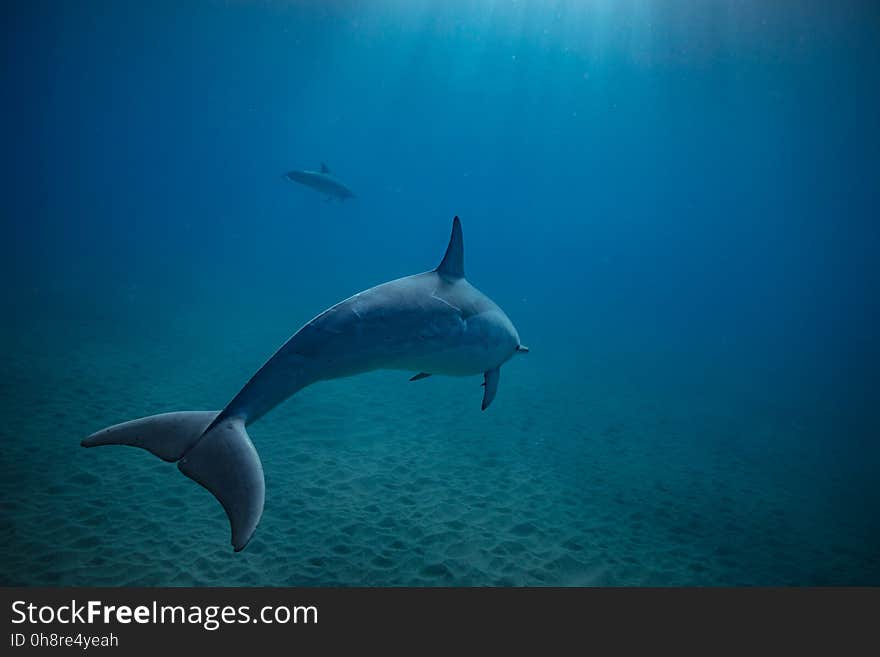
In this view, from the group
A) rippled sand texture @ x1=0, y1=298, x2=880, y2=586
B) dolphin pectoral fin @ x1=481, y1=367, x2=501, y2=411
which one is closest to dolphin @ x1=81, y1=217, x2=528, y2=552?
dolphin pectoral fin @ x1=481, y1=367, x2=501, y2=411

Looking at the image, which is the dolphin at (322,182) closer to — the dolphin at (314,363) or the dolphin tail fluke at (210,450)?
the dolphin at (314,363)

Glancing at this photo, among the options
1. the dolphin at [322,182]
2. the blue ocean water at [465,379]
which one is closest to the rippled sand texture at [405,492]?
the blue ocean water at [465,379]

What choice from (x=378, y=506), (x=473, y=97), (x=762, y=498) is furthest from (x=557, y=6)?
(x=378, y=506)

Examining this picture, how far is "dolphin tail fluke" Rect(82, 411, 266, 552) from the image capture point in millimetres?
2527

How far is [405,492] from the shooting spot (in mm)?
6562

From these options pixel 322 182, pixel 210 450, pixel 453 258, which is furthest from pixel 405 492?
Answer: pixel 322 182

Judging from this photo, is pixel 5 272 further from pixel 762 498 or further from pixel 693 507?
pixel 762 498

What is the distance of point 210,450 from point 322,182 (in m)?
17.9

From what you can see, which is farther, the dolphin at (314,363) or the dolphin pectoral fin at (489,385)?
the dolphin pectoral fin at (489,385)

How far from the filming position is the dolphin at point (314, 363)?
267 cm

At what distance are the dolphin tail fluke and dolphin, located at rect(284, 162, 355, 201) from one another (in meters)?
17.2

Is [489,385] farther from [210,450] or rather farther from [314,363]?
[210,450]

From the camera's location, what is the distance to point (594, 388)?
621 inches

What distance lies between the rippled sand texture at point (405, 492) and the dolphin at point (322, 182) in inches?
357
